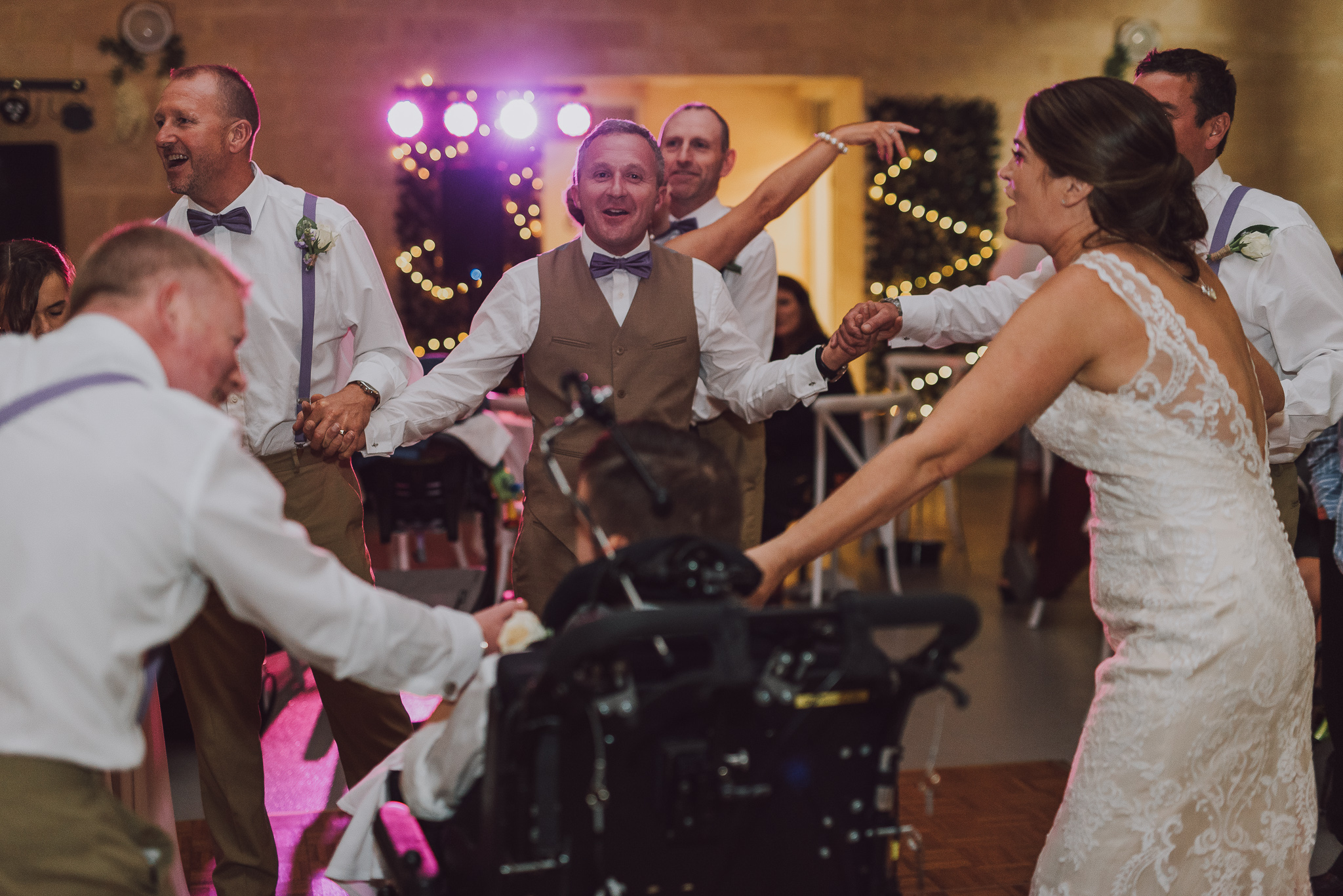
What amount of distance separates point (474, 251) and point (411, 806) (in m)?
7.54

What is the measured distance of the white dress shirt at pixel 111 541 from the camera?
1249 mm

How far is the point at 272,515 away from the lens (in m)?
1.33

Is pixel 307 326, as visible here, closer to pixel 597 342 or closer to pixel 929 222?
pixel 597 342

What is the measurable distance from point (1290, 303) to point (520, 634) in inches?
76.0

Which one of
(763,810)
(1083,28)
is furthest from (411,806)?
(1083,28)

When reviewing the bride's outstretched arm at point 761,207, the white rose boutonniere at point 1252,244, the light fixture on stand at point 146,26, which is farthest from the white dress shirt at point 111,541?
the light fixture on stand at point 146,26

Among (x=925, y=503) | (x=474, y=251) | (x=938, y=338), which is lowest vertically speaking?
(x=925, y=503)

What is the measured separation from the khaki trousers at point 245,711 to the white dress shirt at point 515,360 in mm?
201

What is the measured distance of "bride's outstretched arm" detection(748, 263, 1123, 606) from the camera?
1.70 m

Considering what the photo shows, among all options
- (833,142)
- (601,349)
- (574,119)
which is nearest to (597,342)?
(601,349)

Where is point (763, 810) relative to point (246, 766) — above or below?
above

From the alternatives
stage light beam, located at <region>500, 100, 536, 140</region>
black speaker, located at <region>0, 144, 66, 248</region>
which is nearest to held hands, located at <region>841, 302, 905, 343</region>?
stage light beam, located at <region>500, 100, 536, 140</region>

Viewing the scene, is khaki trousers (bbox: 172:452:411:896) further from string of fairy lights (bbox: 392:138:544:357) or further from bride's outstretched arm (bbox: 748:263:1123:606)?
string of fairy lights (bbox: 392:138:544:357)

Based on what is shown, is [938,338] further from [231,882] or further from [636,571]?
[231,882]
